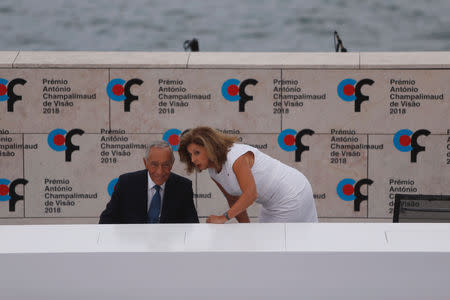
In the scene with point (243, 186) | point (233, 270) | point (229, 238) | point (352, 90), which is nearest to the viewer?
point (233, 270)

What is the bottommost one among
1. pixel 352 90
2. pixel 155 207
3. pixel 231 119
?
pixel 155 207

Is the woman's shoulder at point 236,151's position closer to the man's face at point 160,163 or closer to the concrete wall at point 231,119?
the man's face at point 160,163

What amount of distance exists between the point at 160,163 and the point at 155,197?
0.17m

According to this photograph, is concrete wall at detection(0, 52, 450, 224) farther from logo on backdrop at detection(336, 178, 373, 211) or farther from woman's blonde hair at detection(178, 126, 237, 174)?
woman's blonde hair at detection(178, 126, 237, 174)

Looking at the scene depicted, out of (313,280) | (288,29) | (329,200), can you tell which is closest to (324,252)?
(313,280)

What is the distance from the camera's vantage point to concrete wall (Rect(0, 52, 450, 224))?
5.48 metres

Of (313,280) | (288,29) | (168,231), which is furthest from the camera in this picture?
(288,29)

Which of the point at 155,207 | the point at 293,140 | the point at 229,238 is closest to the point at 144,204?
the point at 155,207

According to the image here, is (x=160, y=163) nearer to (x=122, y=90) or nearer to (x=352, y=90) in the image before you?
(x=122, y=90)

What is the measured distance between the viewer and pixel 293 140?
556 centimetres

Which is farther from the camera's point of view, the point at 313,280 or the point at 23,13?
the point at 23,13

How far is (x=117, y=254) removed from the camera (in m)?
1.88

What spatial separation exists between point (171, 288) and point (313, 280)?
1.12ft

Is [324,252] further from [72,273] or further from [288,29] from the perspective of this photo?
[288,29]
